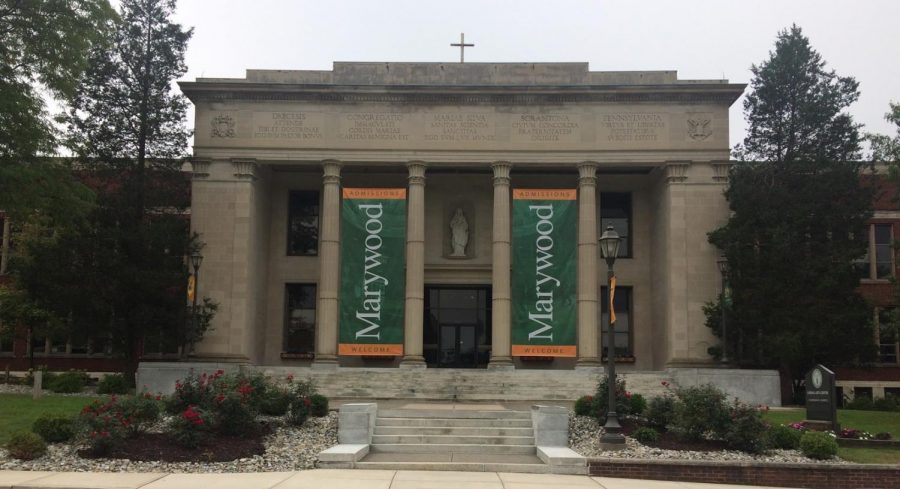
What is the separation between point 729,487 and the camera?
16594 mm

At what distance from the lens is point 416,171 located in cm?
3966

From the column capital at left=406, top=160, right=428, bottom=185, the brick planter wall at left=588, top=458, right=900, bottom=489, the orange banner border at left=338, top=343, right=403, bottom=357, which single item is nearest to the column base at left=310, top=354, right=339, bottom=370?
the orange banner border at left=338, top=343, right=403, bottom=357

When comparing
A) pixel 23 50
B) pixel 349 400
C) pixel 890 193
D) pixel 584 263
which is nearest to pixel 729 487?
pixel 349 400

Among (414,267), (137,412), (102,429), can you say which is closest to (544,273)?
(414,267)

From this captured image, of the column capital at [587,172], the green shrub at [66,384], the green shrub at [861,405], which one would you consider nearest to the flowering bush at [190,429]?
the green shrub at [66,384]

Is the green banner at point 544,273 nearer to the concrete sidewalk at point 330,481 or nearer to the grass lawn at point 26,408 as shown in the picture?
the grass lawn at point 26,408

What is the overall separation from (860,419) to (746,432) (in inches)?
416

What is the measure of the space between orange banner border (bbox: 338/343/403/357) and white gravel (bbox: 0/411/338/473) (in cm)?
1801

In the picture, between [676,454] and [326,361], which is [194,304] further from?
[676,454]

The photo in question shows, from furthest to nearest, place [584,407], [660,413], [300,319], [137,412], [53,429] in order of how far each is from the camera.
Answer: [300,319], [584,407], [660,413], [137,412], [53,429]

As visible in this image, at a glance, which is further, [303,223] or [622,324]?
[303,223]

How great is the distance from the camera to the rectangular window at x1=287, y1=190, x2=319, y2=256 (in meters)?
43.8

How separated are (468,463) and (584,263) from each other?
71.1ft

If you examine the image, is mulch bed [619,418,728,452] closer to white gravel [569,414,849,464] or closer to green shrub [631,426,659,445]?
green shrub [631,426,659,445]
